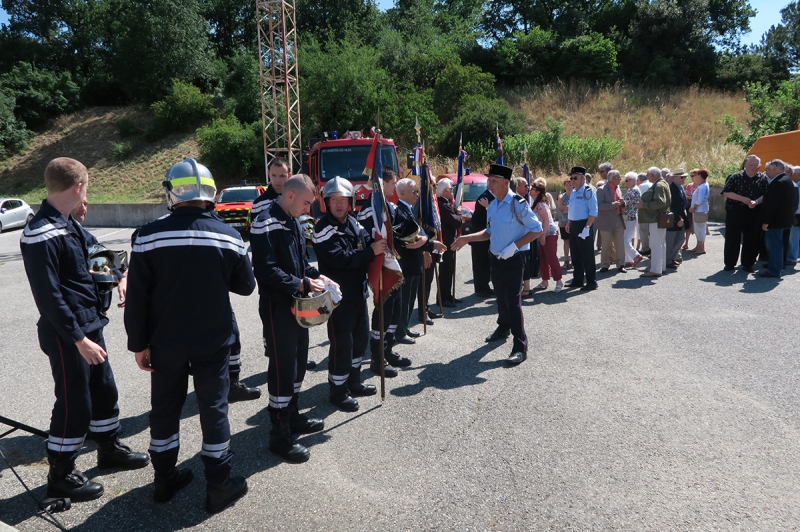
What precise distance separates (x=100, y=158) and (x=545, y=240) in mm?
39625

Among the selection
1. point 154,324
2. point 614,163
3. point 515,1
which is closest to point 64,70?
point 515,1

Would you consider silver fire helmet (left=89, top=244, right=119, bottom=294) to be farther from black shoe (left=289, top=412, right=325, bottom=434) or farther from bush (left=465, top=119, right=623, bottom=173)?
bush (left=465, top=119, right=623, bottom=173)

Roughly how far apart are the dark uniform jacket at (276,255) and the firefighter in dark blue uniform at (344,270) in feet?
1.67

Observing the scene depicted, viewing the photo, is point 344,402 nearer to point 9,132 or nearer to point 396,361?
point 396,361

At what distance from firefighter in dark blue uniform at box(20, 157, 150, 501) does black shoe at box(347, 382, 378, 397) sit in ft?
7.24

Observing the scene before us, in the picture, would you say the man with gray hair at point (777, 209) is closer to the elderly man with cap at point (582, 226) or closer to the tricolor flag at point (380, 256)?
the elderly man with cap at point (582, 226)

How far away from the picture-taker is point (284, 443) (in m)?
4.00

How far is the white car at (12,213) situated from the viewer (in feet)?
74.4

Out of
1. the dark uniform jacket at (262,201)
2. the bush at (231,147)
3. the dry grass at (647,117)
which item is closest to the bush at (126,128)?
the bush at (231,147)

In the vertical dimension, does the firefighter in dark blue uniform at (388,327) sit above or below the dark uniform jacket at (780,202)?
below

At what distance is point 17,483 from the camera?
12.1 feet

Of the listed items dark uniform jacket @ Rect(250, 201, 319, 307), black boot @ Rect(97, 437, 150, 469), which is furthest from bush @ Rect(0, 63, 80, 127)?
dark uniform jacket @ Rect(250, 201, 319, 307)

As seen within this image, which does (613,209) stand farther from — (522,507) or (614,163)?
(614,163)

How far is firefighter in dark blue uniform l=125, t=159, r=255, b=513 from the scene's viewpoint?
3.20m
